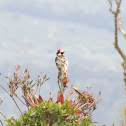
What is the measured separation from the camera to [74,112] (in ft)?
30.8

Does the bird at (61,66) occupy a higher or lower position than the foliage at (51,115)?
higher

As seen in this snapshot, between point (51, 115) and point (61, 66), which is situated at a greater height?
point (61, 66)

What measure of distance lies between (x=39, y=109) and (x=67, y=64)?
153 inches

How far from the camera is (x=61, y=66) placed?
42.1ft

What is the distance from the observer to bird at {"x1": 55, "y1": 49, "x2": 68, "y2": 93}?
11.8m

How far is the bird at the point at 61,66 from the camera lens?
38.6ft

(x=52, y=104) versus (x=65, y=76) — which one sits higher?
(x=65, y=76)

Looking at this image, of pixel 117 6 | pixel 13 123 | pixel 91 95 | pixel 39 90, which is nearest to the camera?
pixel 117 6

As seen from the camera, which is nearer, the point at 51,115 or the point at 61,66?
the point at 51,115

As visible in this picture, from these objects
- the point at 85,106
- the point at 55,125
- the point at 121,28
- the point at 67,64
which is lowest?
A: the point at 55,125

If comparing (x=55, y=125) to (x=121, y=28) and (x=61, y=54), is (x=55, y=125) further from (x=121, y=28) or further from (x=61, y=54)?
(x=61, y=54)

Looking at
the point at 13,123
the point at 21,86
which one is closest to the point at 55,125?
the point at 13,123

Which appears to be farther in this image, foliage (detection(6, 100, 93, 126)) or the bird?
the bird

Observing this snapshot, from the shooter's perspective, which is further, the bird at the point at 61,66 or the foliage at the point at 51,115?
the bird at the point at 61,66
